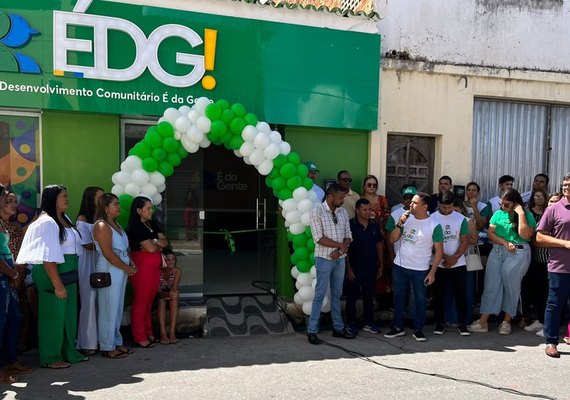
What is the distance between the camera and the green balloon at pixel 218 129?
5.80 m

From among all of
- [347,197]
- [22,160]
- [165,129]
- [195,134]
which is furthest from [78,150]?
[347,197]

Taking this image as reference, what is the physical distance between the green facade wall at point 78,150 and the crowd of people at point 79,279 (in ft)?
3.01

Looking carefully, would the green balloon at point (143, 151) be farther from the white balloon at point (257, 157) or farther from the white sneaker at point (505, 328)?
the white sneaker at point (505, 328)

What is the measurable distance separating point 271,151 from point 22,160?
311 centimetres

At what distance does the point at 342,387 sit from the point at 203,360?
5.04 ft

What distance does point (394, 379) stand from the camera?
4.72 metres

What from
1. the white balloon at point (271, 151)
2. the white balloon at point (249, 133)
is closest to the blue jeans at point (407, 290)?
the white balloon at point (271, 151)

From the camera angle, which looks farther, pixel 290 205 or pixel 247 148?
pixel 290 205

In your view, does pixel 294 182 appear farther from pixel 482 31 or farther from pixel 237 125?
pixel 482 31

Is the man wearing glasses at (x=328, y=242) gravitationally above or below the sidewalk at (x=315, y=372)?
above

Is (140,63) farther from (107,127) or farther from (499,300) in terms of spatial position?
(499,300)

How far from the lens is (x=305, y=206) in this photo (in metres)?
6.01

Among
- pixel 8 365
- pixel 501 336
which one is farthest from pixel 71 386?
pixel 501 336

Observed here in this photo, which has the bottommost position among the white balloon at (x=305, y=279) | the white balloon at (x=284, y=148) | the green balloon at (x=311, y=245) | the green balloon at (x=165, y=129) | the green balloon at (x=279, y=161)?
the white balloon at (x=305, y=279)
